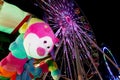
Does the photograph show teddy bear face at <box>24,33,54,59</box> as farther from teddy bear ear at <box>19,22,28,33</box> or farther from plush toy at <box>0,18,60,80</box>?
teddy bear ear at <box>19,22,28,33</box>

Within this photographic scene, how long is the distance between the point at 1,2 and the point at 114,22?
4.04 feet

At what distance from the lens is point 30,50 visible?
4.01ft

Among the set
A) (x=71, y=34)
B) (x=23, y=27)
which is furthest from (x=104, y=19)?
(x=23, y=27)

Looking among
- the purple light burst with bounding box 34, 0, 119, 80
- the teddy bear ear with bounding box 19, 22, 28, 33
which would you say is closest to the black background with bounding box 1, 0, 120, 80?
the purple light burst with bounding box 34, 0, 119, 80

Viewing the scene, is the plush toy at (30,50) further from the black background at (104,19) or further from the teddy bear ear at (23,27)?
the black background at (104,19)

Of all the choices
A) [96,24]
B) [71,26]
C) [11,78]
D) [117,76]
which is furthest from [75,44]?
[117,76]

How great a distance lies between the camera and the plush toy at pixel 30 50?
122cm

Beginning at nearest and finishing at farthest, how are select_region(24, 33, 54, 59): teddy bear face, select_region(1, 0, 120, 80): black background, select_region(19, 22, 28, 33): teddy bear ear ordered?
select_region(24, 33, 54, 59): teddy bear face → select_region(19, 22, 28, 33): teddy bear ear → select_region(1, 0, 120, 80): black background

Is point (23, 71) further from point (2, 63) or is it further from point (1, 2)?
point (1, 2)

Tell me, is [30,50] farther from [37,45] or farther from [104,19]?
[104,19]

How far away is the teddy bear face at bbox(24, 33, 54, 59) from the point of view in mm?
1209

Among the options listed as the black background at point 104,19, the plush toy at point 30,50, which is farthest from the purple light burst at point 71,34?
the black background at point 104,19

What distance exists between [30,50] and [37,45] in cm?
5

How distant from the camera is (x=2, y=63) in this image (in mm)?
1332
